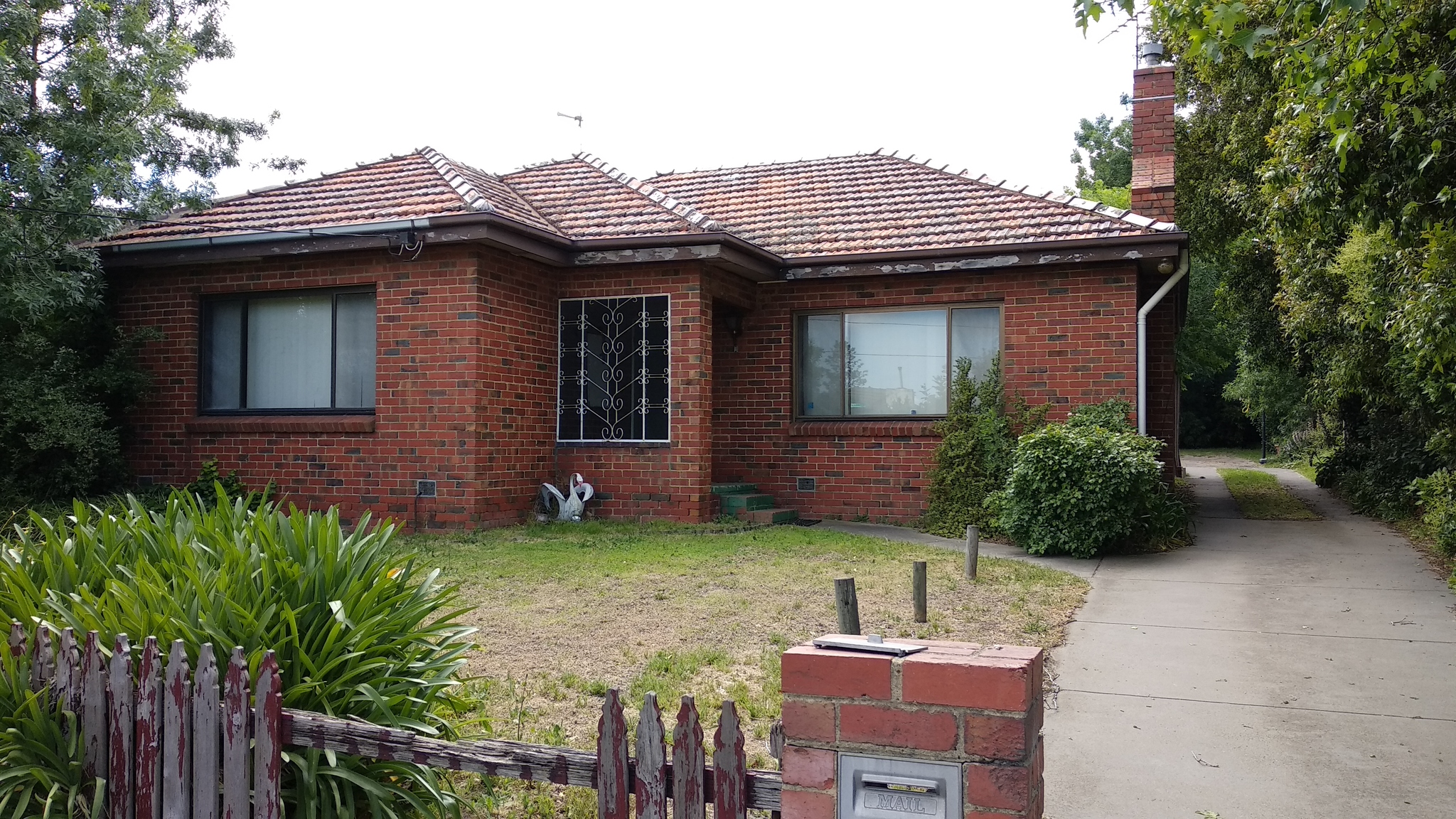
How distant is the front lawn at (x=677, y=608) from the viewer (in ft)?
17.4

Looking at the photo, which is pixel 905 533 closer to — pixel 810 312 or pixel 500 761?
pixel 810 312

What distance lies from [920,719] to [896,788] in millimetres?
172

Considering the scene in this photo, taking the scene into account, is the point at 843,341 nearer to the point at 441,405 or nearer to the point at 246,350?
the point at 441,405

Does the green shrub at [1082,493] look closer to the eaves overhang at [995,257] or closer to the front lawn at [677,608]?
the front lawn at [677,608]

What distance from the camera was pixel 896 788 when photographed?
255 cm

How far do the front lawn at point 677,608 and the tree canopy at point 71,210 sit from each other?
4.24 meters

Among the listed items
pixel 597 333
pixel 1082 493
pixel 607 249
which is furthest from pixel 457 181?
pixel 1082 493

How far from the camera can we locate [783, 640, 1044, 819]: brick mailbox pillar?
2473 millimetres

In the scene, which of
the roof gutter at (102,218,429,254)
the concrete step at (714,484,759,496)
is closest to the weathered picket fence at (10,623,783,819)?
the roof gutter at (102,218,429,254)

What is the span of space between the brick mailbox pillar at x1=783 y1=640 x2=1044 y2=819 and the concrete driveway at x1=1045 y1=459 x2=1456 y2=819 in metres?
1.81

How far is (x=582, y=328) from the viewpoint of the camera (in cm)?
1302

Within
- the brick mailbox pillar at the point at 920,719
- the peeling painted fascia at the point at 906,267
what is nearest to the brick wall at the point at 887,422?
the peeling painted fascia at the point at 906,267

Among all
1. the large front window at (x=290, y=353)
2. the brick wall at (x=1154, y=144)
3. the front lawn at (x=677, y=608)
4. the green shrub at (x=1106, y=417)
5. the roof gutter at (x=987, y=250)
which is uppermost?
the brick wall at (x=1154, y=144)

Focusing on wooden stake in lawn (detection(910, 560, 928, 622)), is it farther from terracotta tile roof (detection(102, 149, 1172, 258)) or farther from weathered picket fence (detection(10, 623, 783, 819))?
terracotta tile roof (detection(102, 149, 1172, 258))
